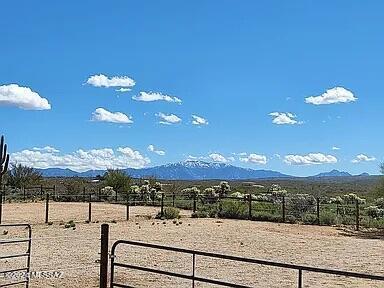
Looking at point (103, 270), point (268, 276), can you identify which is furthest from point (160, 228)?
point (103, 270)

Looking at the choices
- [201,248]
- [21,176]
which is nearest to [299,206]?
[201,248]

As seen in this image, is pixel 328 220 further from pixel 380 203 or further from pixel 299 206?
pixel 380 203

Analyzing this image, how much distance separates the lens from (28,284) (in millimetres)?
10000

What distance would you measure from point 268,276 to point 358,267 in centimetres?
318

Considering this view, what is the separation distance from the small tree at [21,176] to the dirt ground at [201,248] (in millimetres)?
23495

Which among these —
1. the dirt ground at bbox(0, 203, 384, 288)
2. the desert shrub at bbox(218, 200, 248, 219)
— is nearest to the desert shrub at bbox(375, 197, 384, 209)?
the dirt ground at bbox(0, 203, 384, 288)

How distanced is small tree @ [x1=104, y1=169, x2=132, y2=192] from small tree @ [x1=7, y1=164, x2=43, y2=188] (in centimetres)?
683

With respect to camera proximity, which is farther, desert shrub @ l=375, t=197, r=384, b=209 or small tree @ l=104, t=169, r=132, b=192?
small tree @ l=104, t=169, r=132, b=192

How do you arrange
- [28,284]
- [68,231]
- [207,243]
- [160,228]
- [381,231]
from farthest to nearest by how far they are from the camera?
[381,231], [160,228], [68,231], [207,243], [28,284]

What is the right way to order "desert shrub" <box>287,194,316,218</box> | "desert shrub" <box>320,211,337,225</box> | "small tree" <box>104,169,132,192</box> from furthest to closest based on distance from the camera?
"small tree" <box>104,169,132,192</box>, "desert shrub" <box>287,194,316,218</box>, "desert shrub" <box>320,211,337,225</box>

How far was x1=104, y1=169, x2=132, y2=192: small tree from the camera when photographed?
48.7 m

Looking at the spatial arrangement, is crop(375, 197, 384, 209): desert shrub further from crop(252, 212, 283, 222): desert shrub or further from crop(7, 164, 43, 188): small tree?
crop(7, 164, 43, 188): small tree

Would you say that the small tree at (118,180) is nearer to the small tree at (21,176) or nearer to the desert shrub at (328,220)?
the small tree at (21,176)

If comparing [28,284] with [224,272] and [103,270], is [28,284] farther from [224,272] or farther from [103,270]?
[224,272]
